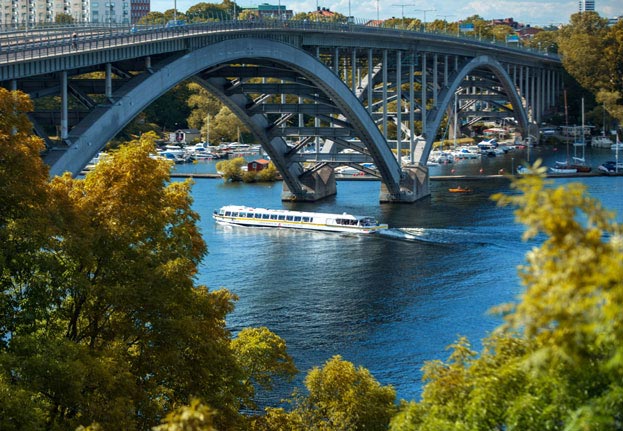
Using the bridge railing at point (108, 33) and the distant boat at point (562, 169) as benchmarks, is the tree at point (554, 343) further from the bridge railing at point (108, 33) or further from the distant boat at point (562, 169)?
the distant boat at point (562, 169)

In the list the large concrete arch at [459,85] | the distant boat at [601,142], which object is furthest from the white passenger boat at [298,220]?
the distant boat at [601,142]

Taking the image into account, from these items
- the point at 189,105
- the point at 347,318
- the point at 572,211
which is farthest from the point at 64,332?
the point at 189,105

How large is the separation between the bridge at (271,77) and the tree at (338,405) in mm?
15961

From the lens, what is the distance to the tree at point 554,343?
10.3 m

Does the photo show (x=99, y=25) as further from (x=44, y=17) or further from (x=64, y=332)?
(x=44, y=17)

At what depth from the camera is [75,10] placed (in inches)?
4697

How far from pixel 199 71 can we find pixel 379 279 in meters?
12.7

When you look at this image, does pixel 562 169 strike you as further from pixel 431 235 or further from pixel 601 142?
pixel 431 235

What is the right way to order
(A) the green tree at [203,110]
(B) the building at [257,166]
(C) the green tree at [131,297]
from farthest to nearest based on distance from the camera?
(A) the green tree at [203,110]
(B) the building at [257,166]
(C) the green tree at [131,297]

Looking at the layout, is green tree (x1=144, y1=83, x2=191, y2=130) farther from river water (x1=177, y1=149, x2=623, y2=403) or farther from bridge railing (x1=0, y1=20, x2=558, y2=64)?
bridge railing (x1=0, y1=20, x2=558, y2=64)

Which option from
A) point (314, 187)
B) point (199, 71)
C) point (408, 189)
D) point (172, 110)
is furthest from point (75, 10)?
point (199, 71)

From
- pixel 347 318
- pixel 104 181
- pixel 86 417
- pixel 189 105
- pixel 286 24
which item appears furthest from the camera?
pixel 189 105

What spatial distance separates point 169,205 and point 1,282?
157 inches

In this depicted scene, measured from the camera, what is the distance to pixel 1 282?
65.7 ft
